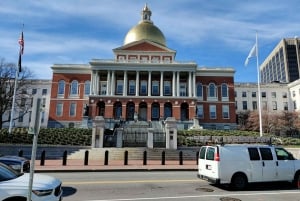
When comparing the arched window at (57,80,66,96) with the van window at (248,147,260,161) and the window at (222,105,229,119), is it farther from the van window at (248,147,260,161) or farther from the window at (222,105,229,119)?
the van window at (248,147,260,161)

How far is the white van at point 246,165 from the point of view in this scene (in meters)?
10.7

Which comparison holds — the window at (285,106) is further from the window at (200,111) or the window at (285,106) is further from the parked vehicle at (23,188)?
the parked vehicle at (23,188)

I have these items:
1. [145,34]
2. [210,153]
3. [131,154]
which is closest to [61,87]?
[145,34]

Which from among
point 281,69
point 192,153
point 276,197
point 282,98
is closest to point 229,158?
point 276,197

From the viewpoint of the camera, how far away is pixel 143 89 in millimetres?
57344

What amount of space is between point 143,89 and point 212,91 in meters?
15.8

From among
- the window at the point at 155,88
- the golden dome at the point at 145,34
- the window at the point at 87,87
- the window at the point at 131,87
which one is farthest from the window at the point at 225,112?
the window at the point at 87,87

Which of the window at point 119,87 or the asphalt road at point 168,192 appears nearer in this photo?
the asphalt road at point 168,192

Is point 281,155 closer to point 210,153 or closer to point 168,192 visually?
point 210,153

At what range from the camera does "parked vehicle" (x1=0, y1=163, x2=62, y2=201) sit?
589 cm

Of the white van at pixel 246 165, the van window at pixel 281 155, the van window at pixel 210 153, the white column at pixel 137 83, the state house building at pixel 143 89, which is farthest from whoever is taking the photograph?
the white column at pixel 137 83

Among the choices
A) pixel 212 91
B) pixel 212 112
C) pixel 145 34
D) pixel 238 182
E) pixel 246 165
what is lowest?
pixel 238 182

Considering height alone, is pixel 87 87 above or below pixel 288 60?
below

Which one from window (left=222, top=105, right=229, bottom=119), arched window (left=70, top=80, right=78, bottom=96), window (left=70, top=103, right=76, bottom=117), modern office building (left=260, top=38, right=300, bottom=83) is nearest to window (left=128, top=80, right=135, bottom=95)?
arched window (left=70, top=80, right=78, bottom=96)
